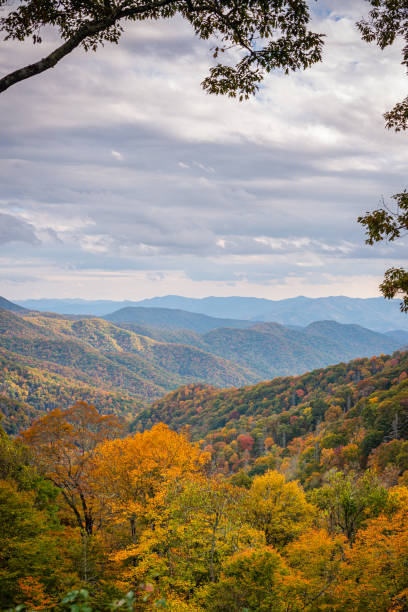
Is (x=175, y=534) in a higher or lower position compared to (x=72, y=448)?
lower

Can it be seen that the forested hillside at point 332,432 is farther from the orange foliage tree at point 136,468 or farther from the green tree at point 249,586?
the green tree at point 249,586

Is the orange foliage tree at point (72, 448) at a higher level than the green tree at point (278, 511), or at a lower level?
higher

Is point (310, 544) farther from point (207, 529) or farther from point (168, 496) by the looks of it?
point (168, 496)

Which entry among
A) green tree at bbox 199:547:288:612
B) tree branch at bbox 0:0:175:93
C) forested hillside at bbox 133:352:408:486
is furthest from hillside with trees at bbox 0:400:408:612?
forested hillside at bbox 133:352:408:486

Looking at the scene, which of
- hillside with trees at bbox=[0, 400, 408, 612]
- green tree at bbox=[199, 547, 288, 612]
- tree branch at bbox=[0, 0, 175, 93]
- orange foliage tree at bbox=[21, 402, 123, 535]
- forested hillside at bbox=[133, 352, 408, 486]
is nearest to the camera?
tree branch at bbox=[0, 0, 175, 93]

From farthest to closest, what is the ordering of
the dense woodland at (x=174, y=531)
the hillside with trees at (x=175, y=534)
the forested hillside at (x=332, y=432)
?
the forested hillside at (x=332, y=432) → the dense woodland at (x=174, y=531) → the hillside with trees at (x=175, y=534)

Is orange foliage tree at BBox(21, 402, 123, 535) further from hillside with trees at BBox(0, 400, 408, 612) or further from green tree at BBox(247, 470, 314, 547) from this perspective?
green tree at BBox(247, 470, 314, 547)

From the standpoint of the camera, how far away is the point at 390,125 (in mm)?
12102

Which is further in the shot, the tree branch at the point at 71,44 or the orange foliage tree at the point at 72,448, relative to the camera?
the orange foliage tree at the point at 72,448

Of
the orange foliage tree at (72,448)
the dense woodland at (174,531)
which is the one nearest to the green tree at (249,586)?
the dense woodland at (174,531)

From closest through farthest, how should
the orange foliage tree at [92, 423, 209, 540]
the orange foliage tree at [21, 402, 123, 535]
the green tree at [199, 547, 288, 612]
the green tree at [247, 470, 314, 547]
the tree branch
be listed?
the tree branch < the green tree at [199, 547, 288, 612] < the orange foliage tree at [92, 423, 209, 540] < the orange foliage tree at [21, 402, 123, 535] < the green tree at [247, 470, 314, 547]

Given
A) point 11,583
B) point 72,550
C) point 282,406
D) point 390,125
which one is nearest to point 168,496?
point 72,550

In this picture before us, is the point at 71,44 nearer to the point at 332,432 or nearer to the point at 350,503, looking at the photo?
the point at 350,503

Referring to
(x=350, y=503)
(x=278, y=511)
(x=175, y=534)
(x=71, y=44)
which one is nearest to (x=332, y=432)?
(x=350, y=503)
